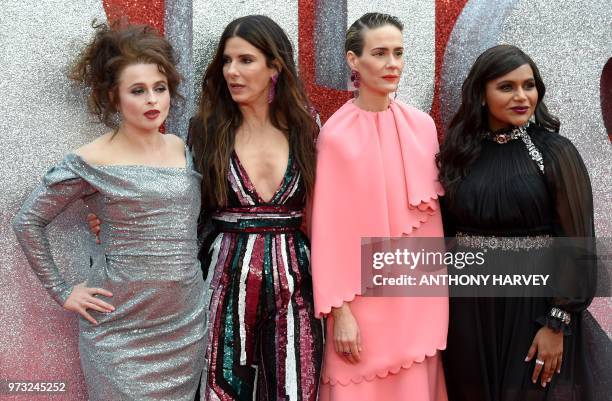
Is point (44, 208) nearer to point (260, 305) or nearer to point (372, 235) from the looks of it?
point (260, 305)

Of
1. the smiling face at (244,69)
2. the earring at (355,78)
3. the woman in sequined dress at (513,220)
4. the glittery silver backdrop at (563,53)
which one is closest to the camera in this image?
the woman in sequined dress at (513,220)

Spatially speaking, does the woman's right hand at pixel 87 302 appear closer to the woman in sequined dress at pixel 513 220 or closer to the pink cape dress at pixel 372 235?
the pink cape dress at pixel 372 235

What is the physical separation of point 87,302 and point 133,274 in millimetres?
183

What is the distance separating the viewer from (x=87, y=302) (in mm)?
2551

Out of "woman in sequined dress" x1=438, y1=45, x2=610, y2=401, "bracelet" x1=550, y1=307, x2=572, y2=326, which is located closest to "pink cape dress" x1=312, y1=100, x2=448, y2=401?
"woman in sequined dress" x1=438, y1=45, x2=610, y2=401

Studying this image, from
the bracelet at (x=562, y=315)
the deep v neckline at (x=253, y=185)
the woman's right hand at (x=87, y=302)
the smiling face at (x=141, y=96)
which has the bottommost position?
the bracelet at (x=562, y=315)

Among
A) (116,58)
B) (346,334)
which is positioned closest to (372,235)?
(346,334)

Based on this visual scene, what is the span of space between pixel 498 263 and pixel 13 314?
1.82 metres

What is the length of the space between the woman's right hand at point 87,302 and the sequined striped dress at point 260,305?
363 mm

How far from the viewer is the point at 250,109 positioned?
2.83 metres

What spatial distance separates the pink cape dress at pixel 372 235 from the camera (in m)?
2.68

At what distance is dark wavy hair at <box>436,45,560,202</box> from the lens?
2.72 metres

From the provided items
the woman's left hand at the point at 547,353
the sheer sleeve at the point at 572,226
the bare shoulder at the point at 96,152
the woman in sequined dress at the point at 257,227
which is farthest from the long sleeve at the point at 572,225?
the bare shoulder at the point at 96,152

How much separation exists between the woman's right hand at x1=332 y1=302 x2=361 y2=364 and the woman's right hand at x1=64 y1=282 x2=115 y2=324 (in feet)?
2.51
